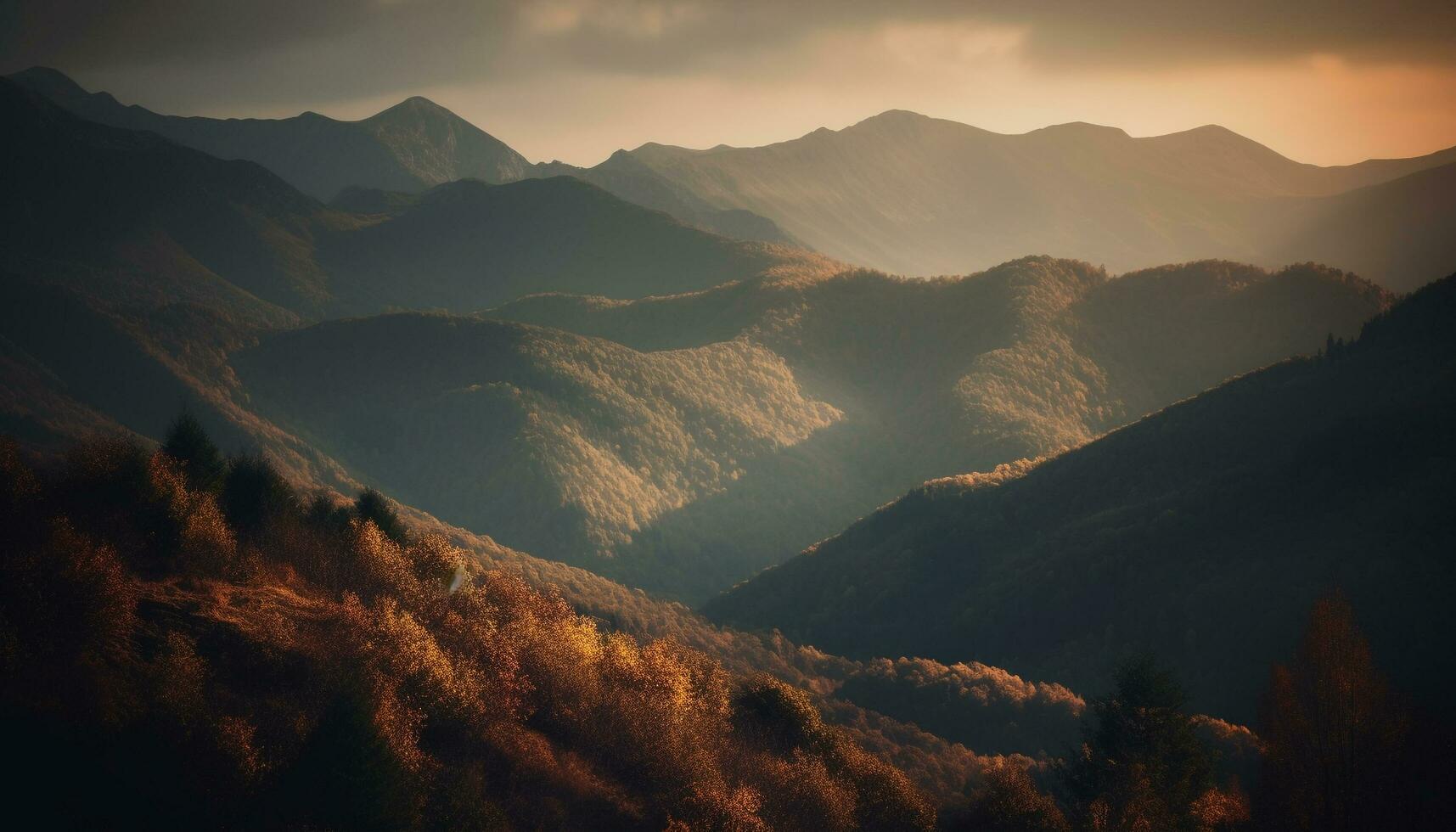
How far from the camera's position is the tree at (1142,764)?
118ft

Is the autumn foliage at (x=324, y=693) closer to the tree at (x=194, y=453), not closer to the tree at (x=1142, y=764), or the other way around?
the tree at (x=194, y=453)

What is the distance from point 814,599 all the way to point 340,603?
408ft

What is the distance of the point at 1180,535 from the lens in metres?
111

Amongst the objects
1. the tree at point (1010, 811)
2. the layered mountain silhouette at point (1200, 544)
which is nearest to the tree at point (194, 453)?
the tree at point (1010, 811)

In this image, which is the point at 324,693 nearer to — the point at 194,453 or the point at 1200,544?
the point at 194,453

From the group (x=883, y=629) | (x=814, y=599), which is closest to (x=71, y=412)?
(x=814, y=599)

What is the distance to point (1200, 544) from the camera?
4222 inches

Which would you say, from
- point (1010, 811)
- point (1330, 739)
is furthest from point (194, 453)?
point (1330, 739)

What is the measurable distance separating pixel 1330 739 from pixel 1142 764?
318 inches

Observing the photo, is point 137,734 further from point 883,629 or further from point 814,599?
point 814,599

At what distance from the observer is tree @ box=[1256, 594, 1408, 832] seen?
36062 millimetres

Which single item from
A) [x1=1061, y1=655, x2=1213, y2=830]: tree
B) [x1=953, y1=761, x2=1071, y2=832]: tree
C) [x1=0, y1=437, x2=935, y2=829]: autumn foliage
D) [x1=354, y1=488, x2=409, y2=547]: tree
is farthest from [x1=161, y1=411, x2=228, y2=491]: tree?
[x1=1061, y1=655, x2=1213, y2=830]: tree

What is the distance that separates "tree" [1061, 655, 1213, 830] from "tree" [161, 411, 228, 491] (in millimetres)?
40581

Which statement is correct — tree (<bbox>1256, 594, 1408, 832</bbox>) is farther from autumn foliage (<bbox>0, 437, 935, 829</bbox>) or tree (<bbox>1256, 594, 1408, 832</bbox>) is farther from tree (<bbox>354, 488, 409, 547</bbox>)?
tree (<bbox>354, 488, 409, 547</bbox>)
